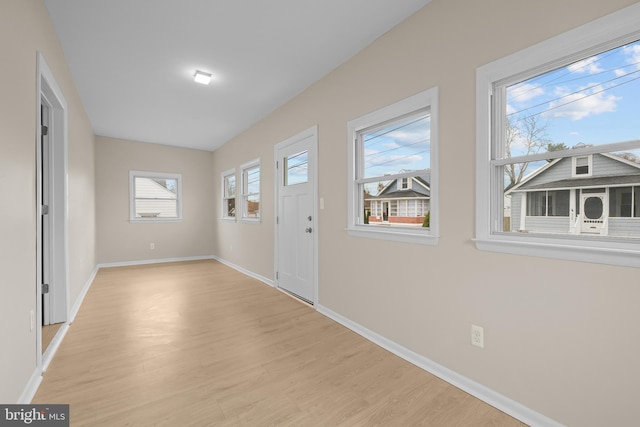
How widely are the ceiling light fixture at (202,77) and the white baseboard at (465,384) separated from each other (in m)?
3.16

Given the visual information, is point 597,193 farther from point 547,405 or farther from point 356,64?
point 356,64

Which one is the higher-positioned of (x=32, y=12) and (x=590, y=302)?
(x=32, y=12)

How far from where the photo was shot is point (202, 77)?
3.18 m

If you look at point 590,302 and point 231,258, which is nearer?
point 590,302

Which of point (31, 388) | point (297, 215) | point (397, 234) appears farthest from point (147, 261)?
point (397, 234)

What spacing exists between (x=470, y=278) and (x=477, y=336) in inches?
14.5

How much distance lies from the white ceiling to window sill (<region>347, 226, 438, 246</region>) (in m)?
1.73

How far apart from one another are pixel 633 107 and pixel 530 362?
1394 mm

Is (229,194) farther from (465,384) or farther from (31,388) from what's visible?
(465,384)

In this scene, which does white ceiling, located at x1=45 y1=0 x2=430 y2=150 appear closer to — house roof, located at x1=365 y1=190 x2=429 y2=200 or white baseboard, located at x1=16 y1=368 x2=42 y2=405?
house roof, located at x1=365 y1=190 x2=429 y2=200

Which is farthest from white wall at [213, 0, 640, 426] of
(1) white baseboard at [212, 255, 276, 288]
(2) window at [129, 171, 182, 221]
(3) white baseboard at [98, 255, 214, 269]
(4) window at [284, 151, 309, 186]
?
(2) window at [129, 171, 182, 221]

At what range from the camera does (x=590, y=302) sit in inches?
54.0

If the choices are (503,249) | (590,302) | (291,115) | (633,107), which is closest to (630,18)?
(633,107)

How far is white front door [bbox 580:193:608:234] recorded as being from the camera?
1.40m
